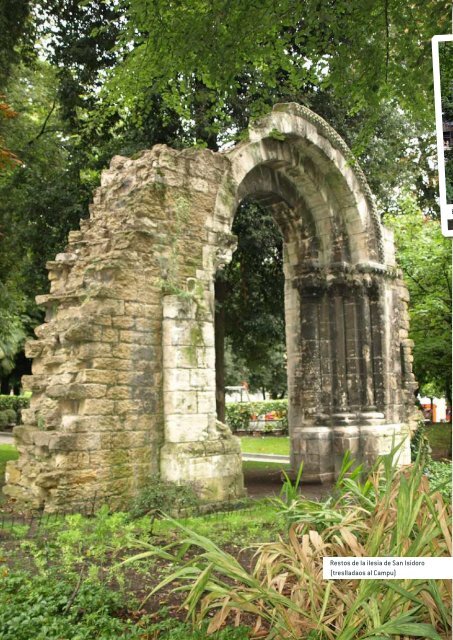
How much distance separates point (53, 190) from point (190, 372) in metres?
8.06

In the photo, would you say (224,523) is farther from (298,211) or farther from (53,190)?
(53,190)

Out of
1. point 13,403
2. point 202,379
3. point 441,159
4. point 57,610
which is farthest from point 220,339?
point 13,403

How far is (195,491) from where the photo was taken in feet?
25.9

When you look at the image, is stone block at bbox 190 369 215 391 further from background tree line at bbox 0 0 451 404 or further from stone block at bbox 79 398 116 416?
background tree line at bbox 0 0 451 404

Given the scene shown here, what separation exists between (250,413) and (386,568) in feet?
86.4

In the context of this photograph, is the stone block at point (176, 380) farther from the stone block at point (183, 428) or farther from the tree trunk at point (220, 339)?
the tree trunk at point (220, 339)

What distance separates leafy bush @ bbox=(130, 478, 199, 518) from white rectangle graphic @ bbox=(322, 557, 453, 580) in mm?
5121

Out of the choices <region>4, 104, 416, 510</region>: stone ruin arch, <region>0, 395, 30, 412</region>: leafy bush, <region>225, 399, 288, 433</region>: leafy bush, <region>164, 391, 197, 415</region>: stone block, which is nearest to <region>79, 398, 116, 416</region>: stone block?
<region>4, 104, 416, 510</region>: stone ruin arch

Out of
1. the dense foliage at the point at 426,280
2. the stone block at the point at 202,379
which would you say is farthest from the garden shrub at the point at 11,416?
the stone block at the point at 202,379

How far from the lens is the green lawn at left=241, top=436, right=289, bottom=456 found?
19.9m

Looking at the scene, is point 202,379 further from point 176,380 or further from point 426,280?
point 426,280

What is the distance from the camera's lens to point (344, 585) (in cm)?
391

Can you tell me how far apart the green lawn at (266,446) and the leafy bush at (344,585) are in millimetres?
14801

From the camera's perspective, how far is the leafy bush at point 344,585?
11.5 ft
